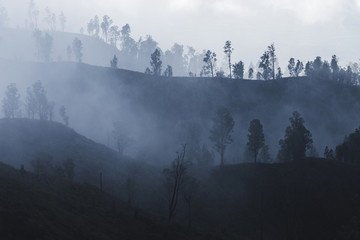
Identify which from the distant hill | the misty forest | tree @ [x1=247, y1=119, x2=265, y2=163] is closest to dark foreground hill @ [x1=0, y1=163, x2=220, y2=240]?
the misty forest

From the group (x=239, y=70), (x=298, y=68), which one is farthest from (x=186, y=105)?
(x=298, y=68)

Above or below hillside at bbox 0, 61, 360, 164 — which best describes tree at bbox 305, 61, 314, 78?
above

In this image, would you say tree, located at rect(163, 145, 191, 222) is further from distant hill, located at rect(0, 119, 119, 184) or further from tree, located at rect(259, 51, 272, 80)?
tree, located at rect(259, 51, 272, 80)

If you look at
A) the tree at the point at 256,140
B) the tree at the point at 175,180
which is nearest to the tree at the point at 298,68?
the tree at the point at 256,140

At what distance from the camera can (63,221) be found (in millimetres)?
34375

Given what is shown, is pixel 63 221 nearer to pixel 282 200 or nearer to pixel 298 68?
pixel 282 200

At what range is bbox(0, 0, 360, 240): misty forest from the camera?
43.1 metres

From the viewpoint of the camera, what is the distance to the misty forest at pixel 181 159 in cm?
4306

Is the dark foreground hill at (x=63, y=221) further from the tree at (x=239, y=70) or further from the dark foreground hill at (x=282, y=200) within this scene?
the tree at (x=239, y=70)

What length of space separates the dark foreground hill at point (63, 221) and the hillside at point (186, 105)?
9702cm

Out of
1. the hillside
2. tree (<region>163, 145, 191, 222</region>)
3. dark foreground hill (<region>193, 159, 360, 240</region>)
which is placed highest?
the hillside

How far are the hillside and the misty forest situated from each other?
1.94ft

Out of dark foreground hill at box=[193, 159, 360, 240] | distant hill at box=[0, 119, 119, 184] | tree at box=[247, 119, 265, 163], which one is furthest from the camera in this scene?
tree at box=[247, 119, 265, 163]

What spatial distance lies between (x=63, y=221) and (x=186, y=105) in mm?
134621
